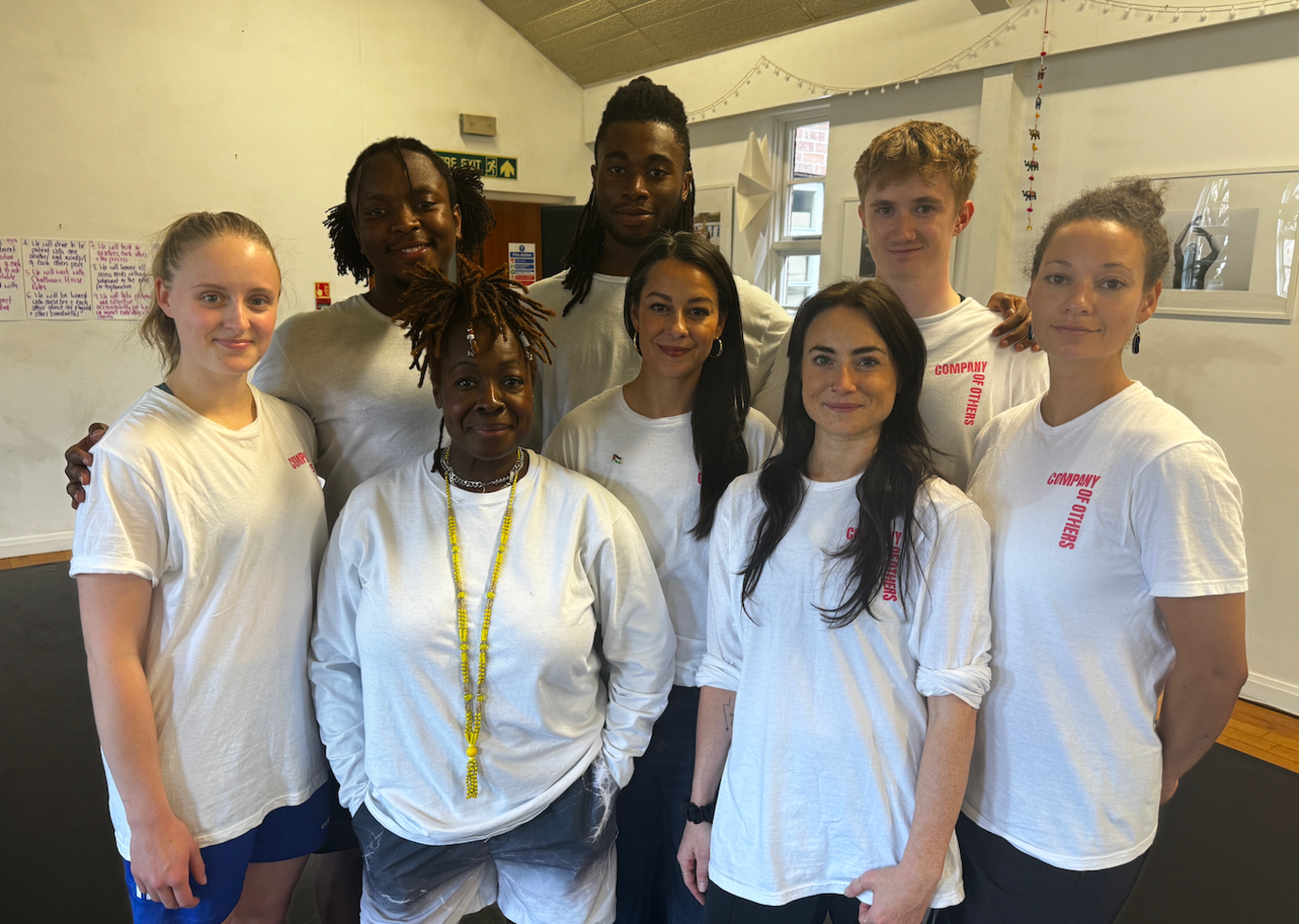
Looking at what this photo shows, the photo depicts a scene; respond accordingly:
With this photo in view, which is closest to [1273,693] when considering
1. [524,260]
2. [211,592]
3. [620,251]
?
[620,251]

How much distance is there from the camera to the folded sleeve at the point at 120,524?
123 centimetres

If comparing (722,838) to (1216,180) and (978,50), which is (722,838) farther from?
(978,50)

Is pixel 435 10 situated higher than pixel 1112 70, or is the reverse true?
pixel 435 10

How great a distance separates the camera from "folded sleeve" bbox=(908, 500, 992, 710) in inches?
46.3

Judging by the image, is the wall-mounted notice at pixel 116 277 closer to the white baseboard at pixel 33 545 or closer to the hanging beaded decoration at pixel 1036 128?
the white baseboard at pixel 33 545

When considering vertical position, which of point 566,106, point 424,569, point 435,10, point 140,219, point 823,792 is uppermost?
point 435,10

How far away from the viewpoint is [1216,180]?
3268 millimetres

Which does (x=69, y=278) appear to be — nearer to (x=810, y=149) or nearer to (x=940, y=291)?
(x=810, y=149)

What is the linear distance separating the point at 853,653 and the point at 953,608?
0.17 m

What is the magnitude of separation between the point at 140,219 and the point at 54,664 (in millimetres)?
2946

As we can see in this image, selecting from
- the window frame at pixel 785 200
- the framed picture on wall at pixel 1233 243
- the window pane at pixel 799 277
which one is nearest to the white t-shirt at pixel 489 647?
the framed picture on wall at pixel 1233 243

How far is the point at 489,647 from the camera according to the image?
4.35 ft

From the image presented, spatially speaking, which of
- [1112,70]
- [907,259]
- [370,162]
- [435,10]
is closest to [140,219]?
[435,10]

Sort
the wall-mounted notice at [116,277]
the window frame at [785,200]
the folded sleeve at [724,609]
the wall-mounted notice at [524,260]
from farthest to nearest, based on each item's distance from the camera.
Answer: the wall-mounted notice at [524,260], the window frame at [785,200], the wall-mounted notice at [116,277], the folded sleeve at [724,609]
